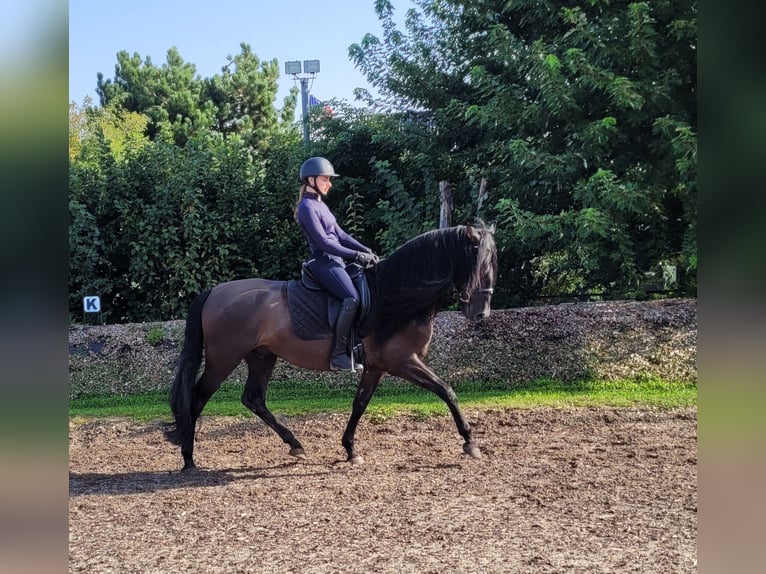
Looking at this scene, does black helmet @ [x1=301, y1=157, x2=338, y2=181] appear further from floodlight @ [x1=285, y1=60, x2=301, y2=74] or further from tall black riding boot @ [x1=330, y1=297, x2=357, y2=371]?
floodlight @ [x1=285, y1=60, x2=301, y2=74]

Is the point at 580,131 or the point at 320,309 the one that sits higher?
the point at 580,131

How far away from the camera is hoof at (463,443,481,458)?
20.7 ft

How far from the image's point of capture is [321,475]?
19.7 ft

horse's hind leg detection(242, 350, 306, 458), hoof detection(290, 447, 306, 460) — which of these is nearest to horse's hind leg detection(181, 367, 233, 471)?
horse's hind leg detection(242, 350, 306, 458)

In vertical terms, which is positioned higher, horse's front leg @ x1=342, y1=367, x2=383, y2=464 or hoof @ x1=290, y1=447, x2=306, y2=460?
horse's front leg @ x1=342, y1=367, x2=383, y2=464

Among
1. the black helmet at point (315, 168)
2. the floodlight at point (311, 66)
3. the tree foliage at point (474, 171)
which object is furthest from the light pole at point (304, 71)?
the black helmet at point (315, 168)

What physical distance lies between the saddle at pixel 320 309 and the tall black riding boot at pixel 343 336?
0.22ft

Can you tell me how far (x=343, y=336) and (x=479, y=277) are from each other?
134 centimetres

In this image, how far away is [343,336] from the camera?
6.07 meters

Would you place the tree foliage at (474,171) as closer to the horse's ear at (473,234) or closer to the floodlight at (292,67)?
the horse's ear at (473,234)

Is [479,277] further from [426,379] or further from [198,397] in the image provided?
[198,397]

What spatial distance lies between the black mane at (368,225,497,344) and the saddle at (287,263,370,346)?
131mm

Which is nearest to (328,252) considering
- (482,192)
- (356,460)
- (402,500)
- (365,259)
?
(365,259)
